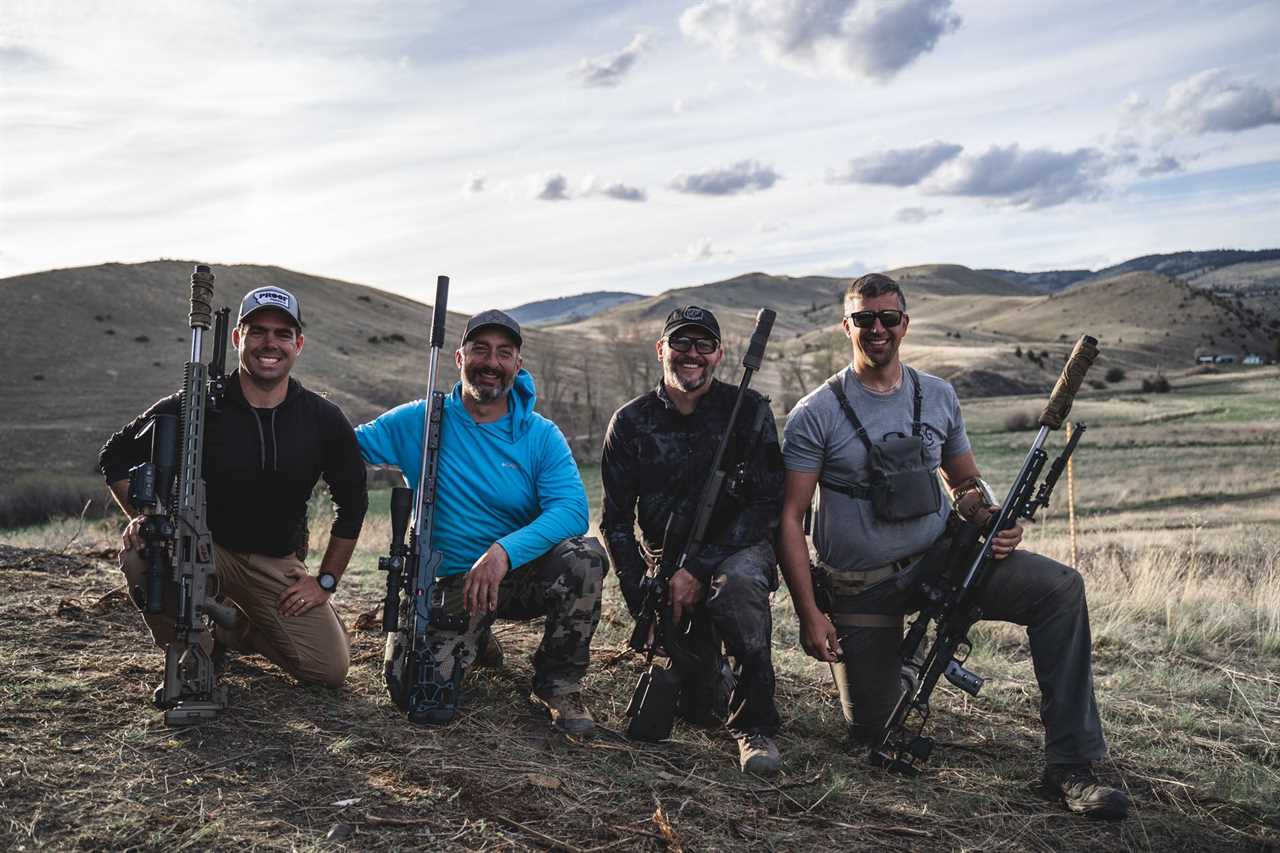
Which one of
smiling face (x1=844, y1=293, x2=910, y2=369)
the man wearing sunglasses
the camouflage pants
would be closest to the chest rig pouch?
the man wearing sunglasses

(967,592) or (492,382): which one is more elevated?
(492,382)

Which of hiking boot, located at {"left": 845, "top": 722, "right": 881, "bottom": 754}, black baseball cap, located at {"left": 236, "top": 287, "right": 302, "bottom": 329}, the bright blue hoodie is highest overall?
black baseball cap, located at {"left": 236, "top": 287, "right": 302, "bottom": 329}

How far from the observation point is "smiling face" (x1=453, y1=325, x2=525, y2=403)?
5.48 m

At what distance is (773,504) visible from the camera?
537 cm

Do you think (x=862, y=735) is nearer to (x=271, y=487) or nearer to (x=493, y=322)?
(x=493, y=322)

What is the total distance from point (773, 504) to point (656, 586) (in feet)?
2.68

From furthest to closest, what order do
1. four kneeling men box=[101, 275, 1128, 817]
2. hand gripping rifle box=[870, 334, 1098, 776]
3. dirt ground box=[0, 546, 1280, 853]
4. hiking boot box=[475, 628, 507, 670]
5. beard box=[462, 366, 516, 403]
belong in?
hiking boot box=[475, 628, 507, 670]
beard box=[462, 366, 516, 403]
four kneeling men box=[101, 275, 1128, 817]
hand gripping rifle box=[870, 334, 1098, 776]
dirt ground box=[0, 546, 1280, 853]

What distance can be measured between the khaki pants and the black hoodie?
A: 9 cm

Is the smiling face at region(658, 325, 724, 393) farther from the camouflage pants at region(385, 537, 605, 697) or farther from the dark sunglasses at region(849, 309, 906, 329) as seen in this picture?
the camouflage pants at region(385, 537, 605, 697)

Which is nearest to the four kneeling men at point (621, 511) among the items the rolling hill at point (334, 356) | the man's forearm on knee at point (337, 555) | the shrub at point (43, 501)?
the man's forearm on knee at point (337, 555)

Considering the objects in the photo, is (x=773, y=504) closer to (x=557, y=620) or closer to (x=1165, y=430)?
(x=557, y=620)

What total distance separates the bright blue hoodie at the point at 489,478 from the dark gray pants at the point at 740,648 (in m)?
0.94

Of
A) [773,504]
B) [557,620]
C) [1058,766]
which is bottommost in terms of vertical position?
[1058,766]

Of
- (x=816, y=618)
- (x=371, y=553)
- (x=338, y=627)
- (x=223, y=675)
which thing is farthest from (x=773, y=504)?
(x=371, y=553)
